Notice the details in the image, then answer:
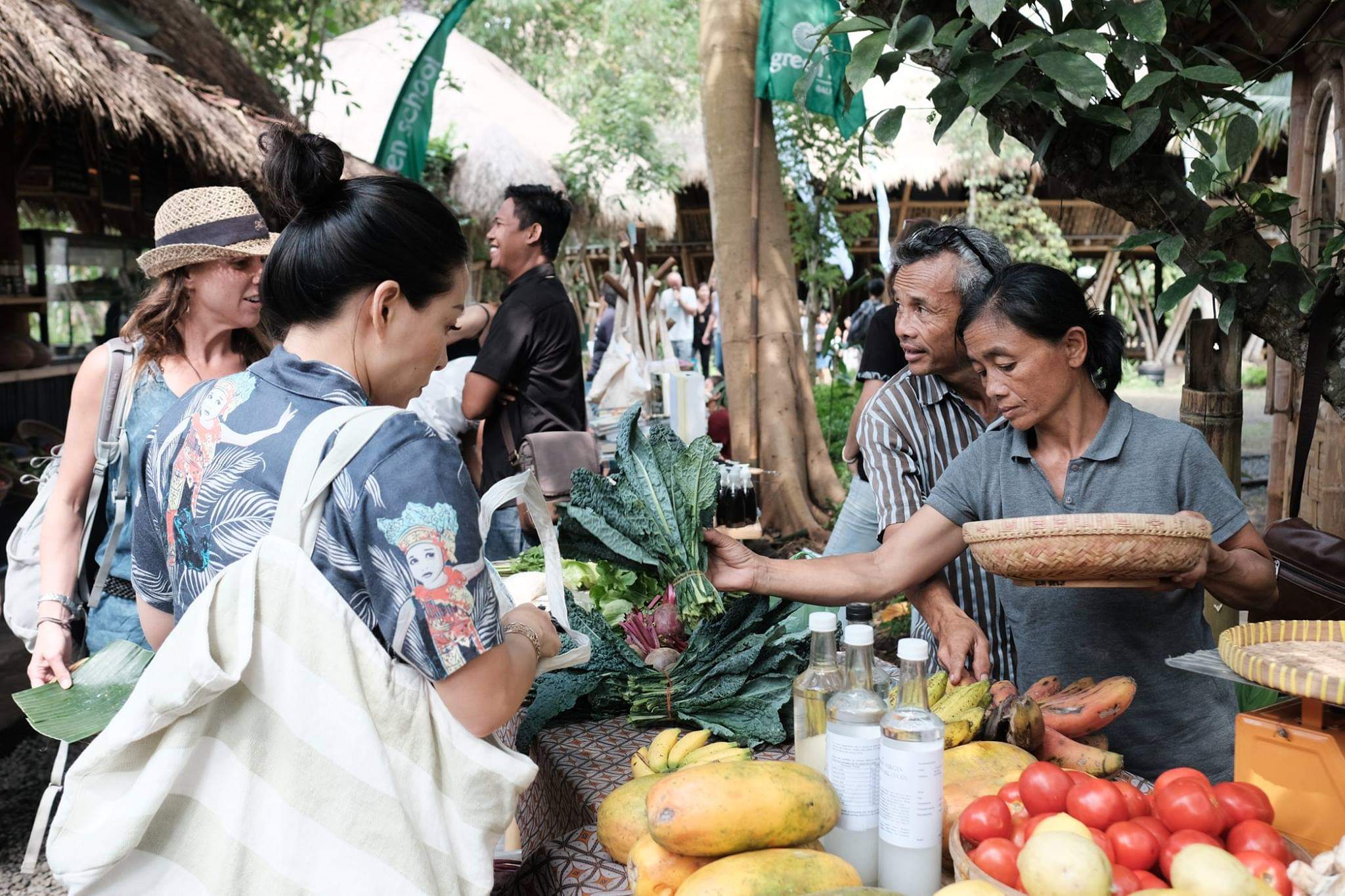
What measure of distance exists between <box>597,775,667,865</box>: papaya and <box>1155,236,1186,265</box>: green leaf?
1435 mm

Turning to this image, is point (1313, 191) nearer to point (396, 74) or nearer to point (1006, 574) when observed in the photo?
point (1006, 574)

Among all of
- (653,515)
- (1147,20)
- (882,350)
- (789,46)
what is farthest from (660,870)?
(789,46)

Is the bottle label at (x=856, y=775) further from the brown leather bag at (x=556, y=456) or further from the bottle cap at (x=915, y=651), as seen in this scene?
the brown leather bag at (x=556, y=456)

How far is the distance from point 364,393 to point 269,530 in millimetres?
237

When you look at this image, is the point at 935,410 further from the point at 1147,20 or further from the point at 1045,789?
the point at 1045,789

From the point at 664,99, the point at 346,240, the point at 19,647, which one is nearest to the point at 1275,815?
the point at 346,240

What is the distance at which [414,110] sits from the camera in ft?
24.4

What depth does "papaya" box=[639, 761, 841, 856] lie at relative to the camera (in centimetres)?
127

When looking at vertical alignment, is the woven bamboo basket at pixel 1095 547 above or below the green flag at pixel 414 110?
below

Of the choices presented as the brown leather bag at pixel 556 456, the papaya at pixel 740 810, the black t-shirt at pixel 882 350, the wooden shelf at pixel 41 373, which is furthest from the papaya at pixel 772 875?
the wooden shelf at pixel 41 373

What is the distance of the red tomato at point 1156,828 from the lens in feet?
4.02

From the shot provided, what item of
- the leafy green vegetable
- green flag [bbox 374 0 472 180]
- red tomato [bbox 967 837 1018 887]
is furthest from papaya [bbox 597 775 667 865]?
green flag [bbox 374 0 472 180]

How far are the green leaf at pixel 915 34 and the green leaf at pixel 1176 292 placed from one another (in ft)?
2.31

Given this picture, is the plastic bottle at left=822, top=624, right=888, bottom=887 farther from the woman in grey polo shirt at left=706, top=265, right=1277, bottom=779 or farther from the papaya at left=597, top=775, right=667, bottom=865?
the woman in grey polo shirt at left=706, top=265, right=1277, bottom=779
